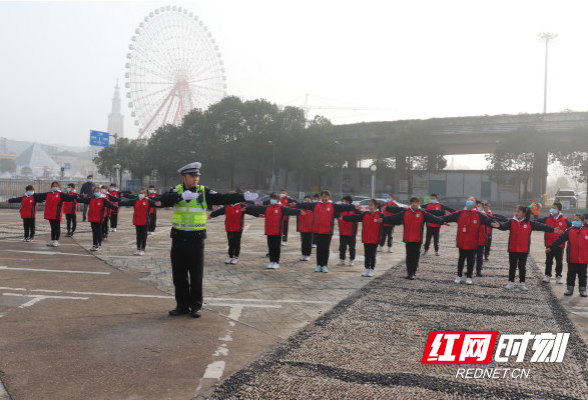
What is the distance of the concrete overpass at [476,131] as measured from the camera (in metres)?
47.7

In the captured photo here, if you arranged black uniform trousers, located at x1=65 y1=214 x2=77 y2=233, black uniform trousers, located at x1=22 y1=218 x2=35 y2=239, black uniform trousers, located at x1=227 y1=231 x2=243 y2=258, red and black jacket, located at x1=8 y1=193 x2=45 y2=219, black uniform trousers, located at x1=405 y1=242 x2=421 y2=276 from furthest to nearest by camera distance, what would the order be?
black uniform trousers, located at x1=65 y1=214 x2=77 y2=233 → black uniform trousers, located at x1=22 y1=218 x2=35 y2=239 → red and black jacket, located at x1=8 y1=193 x2=45 y2=219 → black uniform trousers, located at x1=227 y1=231 x2=243 y2=258 → black uniform trousers, located at x1=405 y1=242 x2=421 y2=276

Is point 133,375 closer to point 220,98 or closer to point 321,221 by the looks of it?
point 321,221

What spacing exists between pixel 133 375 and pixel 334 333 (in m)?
2.65

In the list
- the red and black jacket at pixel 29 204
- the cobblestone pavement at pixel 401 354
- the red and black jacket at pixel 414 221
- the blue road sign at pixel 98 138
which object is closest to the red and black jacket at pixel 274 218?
the red and black jacket at pixel 414 221

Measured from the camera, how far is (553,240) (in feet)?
37.6

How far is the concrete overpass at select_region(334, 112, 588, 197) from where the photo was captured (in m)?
47.7

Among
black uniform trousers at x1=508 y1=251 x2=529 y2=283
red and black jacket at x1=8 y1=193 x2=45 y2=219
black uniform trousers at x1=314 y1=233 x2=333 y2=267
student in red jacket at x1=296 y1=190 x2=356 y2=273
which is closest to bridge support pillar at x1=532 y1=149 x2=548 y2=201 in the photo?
black uniform trousers at x1=508 y1=251 x2=529 y2=283

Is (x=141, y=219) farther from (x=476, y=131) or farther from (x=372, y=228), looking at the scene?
(x=476, y=131)

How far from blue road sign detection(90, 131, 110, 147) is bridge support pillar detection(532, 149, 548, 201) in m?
44.2

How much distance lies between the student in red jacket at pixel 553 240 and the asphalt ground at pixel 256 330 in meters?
0.51

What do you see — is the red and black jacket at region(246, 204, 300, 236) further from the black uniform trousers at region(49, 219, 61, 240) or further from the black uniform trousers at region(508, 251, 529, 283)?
the black uniform trousers at region(49, 219, 61, 240)

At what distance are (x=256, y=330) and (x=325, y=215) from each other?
5883mm

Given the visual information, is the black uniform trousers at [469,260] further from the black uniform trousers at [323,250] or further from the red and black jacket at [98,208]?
the red and black jacket at [98,208]

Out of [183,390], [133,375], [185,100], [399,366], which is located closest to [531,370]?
[399,366]
